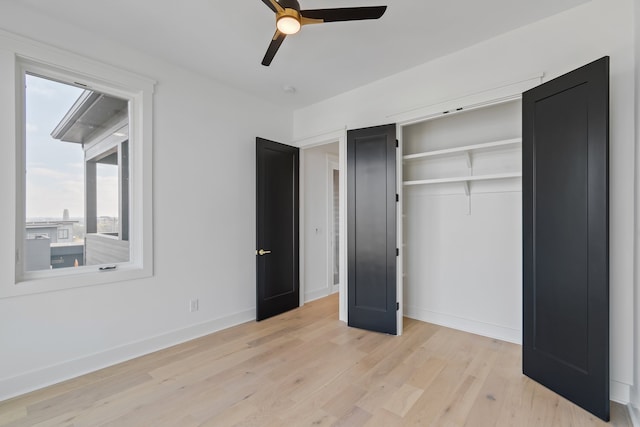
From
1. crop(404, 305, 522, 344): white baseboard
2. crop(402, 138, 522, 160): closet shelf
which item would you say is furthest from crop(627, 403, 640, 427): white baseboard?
crop(402, 138, 522, 160): closet shelf

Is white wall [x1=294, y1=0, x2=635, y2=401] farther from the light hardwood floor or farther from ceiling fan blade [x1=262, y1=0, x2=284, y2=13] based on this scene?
ceiling fan blade [x1=262, y1=0, x2=284, y2=13]

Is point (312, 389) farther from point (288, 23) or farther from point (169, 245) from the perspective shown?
point (288, 23)

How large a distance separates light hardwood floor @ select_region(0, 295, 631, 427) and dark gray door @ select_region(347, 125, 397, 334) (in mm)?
376

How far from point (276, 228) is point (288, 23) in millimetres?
2553

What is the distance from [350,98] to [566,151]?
94.8 inches

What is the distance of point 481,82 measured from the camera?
9.07 feet

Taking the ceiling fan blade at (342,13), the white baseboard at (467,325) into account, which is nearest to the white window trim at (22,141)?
the ceiling fan blade at (342,13)

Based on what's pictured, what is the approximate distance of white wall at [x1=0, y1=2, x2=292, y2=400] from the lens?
87.5 inches

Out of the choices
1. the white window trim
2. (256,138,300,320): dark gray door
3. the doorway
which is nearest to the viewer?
the white window trim

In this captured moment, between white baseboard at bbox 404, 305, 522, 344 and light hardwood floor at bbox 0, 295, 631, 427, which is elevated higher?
white baseboard at bbox 404, 305, 522, 344

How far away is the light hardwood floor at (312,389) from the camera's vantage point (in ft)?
6.25

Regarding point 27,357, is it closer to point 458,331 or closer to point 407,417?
point 407,417

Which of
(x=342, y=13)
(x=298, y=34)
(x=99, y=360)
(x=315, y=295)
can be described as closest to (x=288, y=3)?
(x=342, y=13)

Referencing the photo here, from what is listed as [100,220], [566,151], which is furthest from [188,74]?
[566,151]
